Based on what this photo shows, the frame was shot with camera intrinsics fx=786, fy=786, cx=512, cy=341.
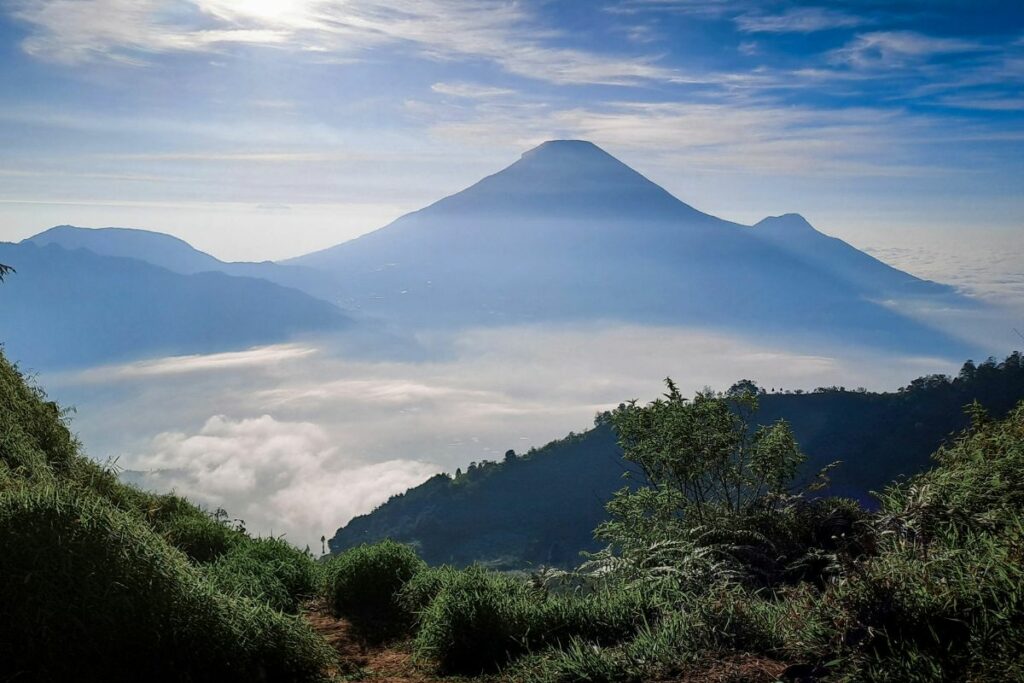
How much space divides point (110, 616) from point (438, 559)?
2278 inches

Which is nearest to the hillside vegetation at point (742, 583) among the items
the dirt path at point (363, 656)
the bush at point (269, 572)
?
the dirt path at point (363, 656)

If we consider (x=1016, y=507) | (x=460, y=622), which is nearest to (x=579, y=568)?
(x=460, y=622)

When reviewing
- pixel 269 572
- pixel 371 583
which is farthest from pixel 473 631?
pixel 269 572

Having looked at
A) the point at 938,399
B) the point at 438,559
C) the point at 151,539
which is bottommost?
the point at 438,559

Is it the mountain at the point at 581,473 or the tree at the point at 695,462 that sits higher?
the tree at the point at 695,462

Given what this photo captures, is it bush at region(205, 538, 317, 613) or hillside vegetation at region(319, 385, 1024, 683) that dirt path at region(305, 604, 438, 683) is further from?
bush at region(205, 538, 317, 613)

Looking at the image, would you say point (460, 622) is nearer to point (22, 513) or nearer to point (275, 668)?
point (275, 668)

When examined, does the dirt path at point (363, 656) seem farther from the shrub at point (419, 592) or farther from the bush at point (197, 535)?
the bush at point (197, 535)

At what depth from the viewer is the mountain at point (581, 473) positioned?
4197 cm

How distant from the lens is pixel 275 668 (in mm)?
4254

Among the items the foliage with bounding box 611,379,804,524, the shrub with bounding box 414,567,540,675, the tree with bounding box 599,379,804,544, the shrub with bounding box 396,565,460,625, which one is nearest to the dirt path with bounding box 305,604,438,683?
the shrub with bounding box 414,567,540,675

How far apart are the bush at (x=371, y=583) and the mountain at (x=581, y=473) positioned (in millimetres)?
35097

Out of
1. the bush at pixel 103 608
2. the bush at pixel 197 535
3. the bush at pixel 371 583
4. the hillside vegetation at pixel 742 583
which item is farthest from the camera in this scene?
the bush at pixel 197 535

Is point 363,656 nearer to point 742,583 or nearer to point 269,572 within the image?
point 269,572
